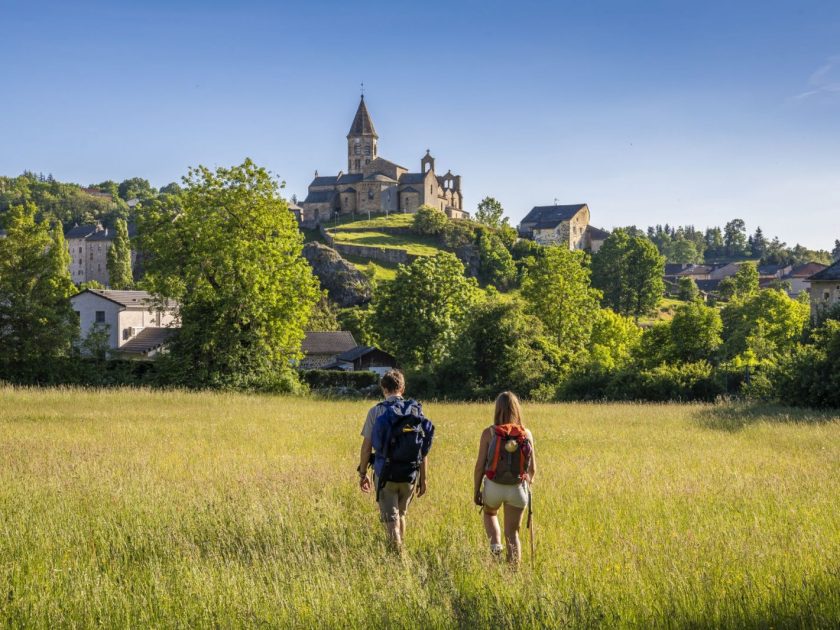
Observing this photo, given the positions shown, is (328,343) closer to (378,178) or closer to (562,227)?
(378,178)

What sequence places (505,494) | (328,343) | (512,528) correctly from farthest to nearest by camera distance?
(328,343)
(512,528)
(505,494)

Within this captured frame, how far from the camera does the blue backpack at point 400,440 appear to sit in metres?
7.52

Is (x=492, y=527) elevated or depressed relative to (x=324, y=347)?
depressed

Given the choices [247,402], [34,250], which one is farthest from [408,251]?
[247,402]

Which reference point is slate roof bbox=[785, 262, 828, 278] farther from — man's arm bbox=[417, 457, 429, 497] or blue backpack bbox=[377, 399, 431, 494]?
blue backpack bbox=[377, 399, 431, 494]

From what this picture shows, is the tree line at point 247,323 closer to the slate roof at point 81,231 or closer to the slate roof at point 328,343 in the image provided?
the slate roof at point 328,343

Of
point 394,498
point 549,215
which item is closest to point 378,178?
point 549,215

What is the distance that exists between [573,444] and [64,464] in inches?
411

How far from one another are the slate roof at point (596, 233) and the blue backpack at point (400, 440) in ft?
469

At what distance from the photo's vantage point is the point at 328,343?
223 feet

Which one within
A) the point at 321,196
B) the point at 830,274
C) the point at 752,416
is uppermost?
the point at 321,196

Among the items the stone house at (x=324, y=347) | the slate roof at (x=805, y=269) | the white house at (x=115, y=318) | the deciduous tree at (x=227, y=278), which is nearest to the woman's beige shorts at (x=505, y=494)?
the deciduous tree at (x=227, y=278)

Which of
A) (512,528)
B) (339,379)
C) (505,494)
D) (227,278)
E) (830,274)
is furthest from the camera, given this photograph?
(830,274)

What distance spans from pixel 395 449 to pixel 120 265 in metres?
111
